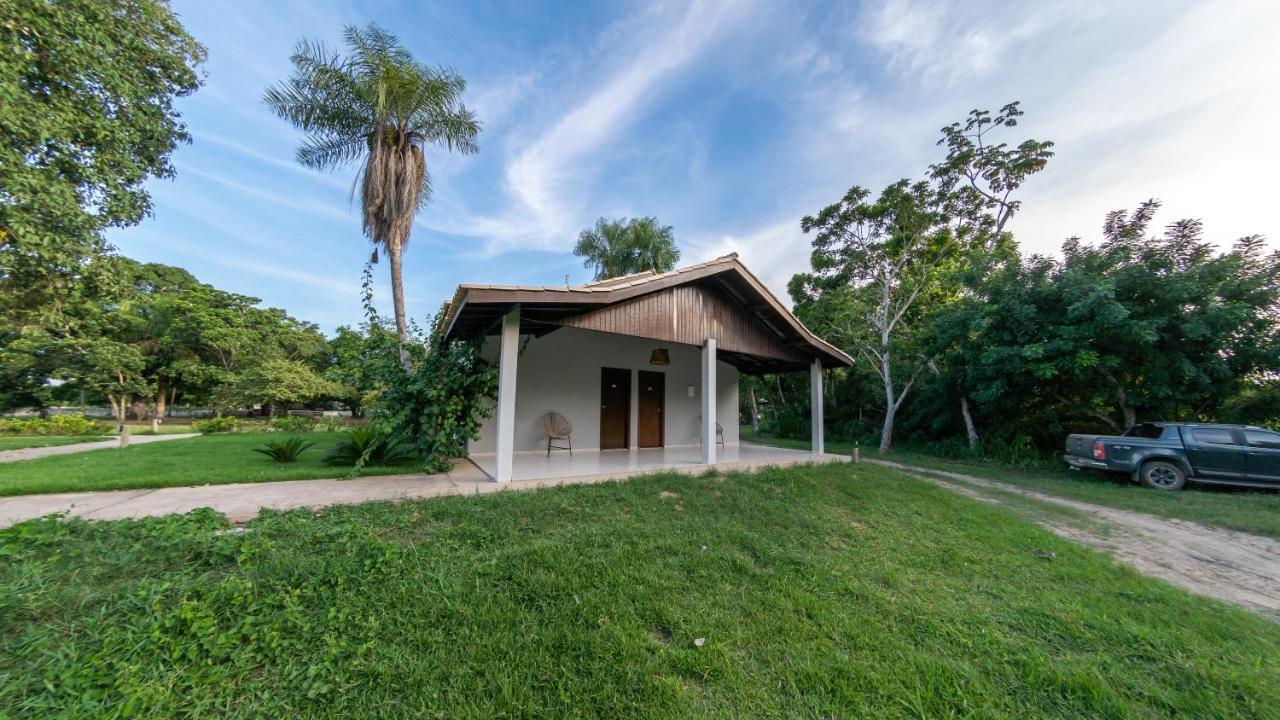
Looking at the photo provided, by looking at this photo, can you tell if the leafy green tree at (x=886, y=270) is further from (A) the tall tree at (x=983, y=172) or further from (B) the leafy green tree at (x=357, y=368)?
(B) the leafy green tree at (x=357, y=368)

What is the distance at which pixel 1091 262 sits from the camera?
29.6 feet

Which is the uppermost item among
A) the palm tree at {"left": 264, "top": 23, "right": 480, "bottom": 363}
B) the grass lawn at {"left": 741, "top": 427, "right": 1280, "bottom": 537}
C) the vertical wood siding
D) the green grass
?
the palm tree at {"left": 264, "top": 23, "right": 480, "bottom": 363}

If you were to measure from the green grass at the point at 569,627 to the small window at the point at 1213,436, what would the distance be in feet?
22.1

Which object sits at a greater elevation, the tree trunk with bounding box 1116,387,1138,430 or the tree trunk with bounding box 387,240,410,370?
the tree trunk with bounding box 387,240,410,370

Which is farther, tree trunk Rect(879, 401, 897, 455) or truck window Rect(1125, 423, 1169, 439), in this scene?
tree trunk Rect(879, 401, 897, 455)

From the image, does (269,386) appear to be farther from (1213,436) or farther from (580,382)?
(1213,436)

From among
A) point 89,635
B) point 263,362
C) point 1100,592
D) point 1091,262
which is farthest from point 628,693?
point 263,362

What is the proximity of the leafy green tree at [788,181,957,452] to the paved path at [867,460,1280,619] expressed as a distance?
674cm

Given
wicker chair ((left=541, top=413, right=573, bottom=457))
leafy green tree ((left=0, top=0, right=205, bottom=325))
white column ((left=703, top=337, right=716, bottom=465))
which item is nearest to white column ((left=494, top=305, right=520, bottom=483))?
wicker chair ((left=541, top=413, right=573, bottom=457))

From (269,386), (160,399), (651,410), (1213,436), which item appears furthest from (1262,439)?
(160,399)

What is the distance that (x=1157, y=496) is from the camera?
689 centimetres

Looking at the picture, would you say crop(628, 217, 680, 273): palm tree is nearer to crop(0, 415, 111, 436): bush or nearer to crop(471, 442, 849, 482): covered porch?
crop(471, 442, 849, 482): covered porch

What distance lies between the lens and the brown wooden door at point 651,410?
9664mm

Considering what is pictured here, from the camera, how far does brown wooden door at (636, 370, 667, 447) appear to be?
9.66m
